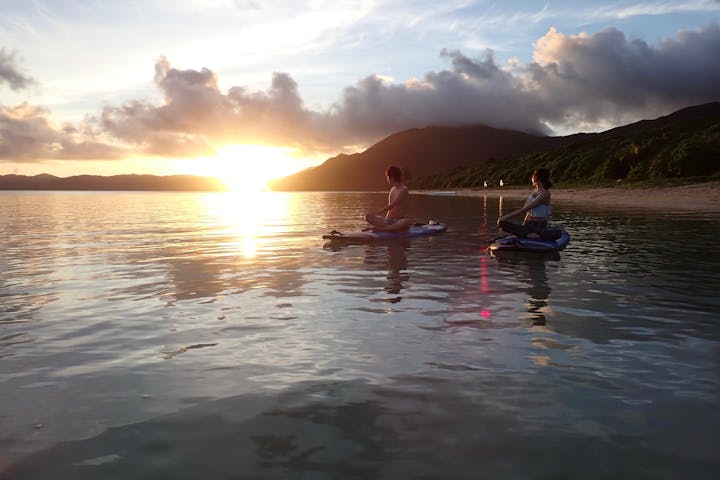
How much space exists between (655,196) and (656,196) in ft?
0.42

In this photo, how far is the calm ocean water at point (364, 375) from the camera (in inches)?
186

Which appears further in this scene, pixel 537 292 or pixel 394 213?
pixel 394 213

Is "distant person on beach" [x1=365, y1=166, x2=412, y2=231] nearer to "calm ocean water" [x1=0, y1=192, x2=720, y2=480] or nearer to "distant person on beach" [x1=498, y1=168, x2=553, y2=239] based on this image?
"distant person on beach" [x1=498, y1=168, x2=553, y2=239]

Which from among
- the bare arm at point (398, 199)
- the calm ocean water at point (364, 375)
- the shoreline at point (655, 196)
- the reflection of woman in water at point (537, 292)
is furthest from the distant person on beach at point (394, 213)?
the shoreline at point (655, 196)

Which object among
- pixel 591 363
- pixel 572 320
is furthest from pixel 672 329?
pixel 591 363

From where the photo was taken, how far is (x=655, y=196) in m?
52.9

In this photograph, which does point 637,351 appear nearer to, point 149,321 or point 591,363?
point 591,363

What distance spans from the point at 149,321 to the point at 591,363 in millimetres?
7181

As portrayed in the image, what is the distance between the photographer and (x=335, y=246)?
21.4 metres

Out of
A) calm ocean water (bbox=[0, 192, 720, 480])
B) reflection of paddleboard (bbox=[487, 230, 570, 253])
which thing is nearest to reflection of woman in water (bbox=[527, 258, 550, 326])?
calm ocean water (bbox=[0, 192, 720, 480])

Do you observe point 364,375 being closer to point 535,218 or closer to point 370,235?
point 535,218

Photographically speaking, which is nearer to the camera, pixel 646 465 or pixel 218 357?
pixel 646 465

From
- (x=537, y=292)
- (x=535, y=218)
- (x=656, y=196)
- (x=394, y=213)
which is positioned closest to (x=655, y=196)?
(x=656, y=196)

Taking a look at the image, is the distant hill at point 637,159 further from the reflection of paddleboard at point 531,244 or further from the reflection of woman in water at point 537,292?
the reflection of woman in water at point 537,292
